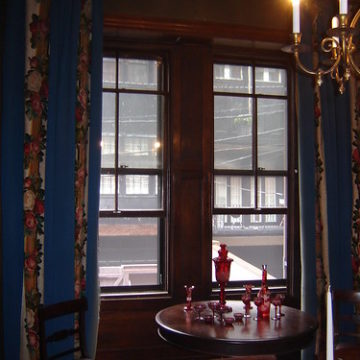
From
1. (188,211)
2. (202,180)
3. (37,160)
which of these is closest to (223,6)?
(202,180)

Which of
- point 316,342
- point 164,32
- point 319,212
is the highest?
point 164,32

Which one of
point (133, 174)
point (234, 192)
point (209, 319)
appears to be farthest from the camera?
point (234, 192)

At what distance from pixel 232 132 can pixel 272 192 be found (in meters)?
0.54

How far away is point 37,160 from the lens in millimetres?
2803

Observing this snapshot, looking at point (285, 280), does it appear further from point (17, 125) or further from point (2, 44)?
point (2, 44)

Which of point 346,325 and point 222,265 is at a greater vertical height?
point 222,265

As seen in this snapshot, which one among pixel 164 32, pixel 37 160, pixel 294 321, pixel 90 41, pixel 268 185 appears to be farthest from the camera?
pixel 268 185

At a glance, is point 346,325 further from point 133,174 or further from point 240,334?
point 133,174

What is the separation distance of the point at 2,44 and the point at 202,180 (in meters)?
1.55

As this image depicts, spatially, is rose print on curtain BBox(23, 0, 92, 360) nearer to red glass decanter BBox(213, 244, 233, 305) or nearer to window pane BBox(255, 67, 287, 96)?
red glass decanter BBox(213, 244, 233, 305)

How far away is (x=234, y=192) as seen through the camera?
3.51 metres

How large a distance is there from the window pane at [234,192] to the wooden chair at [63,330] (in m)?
1.26

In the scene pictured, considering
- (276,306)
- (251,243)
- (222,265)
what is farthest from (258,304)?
(251,243)

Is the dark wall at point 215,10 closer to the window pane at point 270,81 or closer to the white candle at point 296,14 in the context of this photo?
the window pane at point 270,81
